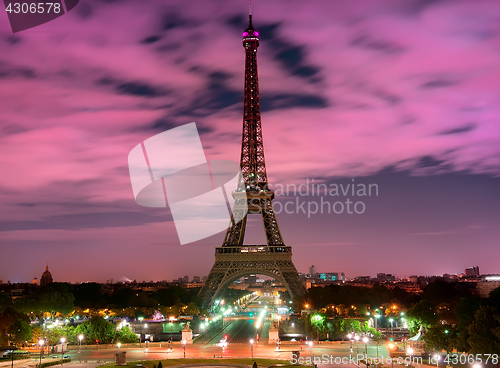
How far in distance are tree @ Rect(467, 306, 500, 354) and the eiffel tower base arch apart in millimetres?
48687

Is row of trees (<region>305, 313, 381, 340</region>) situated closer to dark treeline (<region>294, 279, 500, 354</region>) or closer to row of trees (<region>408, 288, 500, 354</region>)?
dark treeline (<region>294, 279, 500, 354</region>)

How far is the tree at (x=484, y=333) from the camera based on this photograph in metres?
43.0

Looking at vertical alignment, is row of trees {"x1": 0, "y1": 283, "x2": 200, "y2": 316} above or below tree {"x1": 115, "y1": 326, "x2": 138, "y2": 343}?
above

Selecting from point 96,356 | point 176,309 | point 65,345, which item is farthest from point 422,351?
point 176,309

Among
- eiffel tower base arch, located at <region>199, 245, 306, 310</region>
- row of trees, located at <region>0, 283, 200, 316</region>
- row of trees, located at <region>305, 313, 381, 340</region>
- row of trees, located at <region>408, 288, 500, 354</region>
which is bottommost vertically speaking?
row of trees, located at <region>305, 313, 381, 340</region>

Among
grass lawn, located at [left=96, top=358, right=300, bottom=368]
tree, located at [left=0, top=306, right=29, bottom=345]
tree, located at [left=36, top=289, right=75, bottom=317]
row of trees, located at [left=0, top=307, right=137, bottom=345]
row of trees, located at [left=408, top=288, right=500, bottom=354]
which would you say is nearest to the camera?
row of trees, located at [left=408, top=288, right=500, bottom=354]

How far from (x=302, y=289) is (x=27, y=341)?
48105 mm

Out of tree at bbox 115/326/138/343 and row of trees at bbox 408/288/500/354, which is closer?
row of trees at bbox 408/288/500/354

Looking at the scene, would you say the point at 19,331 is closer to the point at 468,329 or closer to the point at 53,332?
the point at 53,332

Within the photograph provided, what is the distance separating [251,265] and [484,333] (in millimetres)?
53606

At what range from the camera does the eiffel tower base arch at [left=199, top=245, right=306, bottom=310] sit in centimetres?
9238

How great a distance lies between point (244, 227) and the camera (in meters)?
100

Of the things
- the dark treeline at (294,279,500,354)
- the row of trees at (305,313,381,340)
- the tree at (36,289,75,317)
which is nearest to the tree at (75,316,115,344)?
the row of trees at (305,313,381,340)

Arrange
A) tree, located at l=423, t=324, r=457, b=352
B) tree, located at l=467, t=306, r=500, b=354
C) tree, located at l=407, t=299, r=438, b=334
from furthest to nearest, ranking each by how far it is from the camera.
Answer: tree, located at l=407, t=299, r=438, b=334, tree, located at l=423, t=324, r=457, b=352, tree, located at l=467, t=306, r=500, b=354
